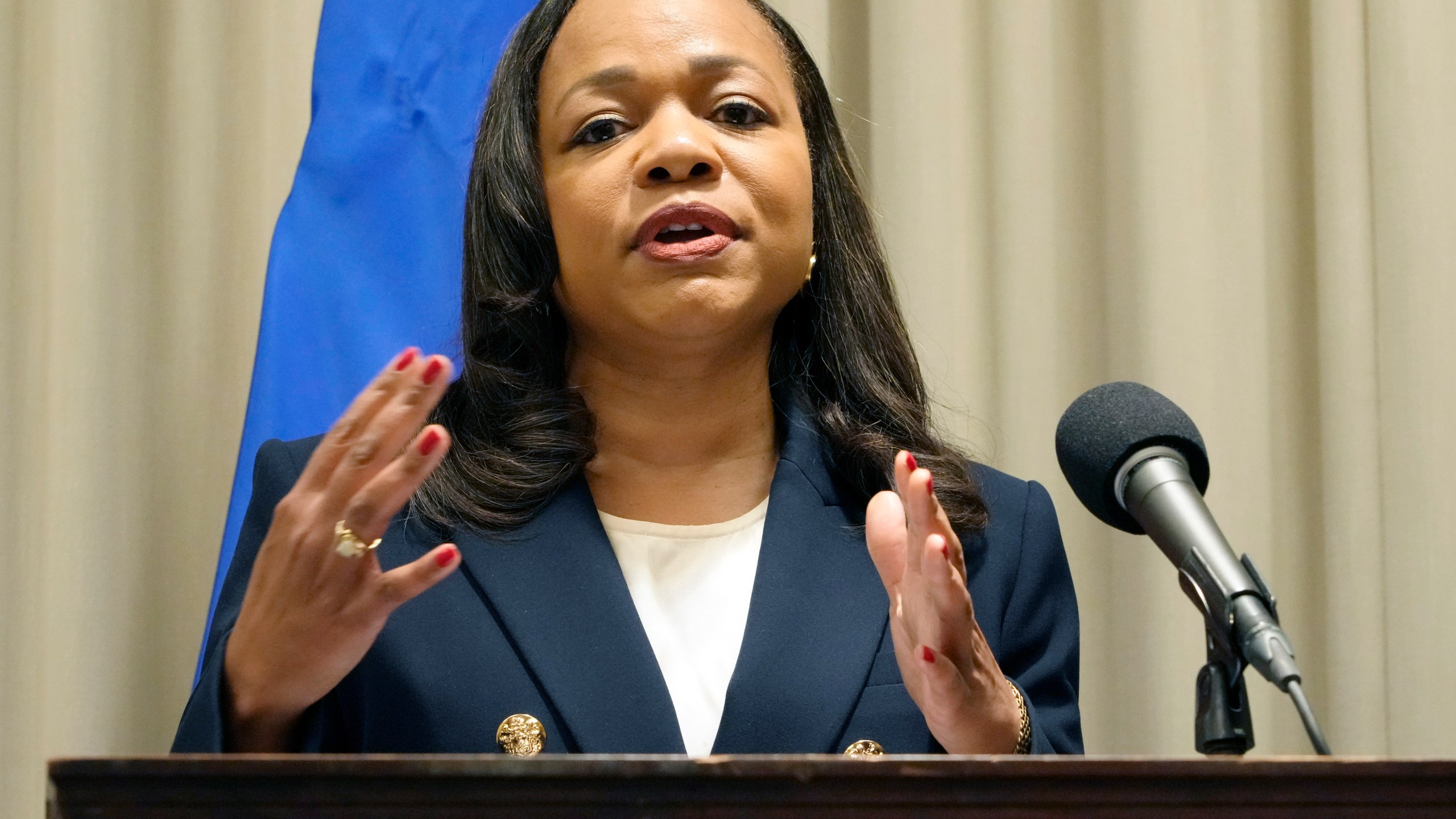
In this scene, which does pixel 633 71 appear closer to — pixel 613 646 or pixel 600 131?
pixel 600 131

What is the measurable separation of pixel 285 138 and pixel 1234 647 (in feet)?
6.18

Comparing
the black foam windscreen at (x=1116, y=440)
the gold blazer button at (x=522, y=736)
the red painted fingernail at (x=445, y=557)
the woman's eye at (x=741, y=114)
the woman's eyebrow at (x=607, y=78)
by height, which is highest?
the woman's eyebrow at (x=607, y=78)

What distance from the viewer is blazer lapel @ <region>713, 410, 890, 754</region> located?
141cm

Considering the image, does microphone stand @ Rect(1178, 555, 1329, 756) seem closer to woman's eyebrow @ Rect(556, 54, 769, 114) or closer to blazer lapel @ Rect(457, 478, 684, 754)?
blazer lapel @ Rect(457, 478, 684, 754)

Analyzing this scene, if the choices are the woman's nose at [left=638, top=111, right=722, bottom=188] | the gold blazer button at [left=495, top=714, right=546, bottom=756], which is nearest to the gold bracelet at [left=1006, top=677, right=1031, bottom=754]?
the gold blazer button at [left=495, top=714, right=546, bottom=756]

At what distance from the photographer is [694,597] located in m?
1.57

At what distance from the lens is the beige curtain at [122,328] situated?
2.15 metres

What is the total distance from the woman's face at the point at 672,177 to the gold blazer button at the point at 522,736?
19.8 inches

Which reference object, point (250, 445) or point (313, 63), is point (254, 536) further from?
point (313, 63)

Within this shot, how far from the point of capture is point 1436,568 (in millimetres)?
2170

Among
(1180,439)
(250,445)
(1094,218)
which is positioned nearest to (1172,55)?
(1094,218)

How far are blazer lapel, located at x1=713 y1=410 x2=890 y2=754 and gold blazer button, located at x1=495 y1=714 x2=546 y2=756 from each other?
186 millimetres

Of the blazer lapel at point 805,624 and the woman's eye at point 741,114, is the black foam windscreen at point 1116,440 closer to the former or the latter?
the blazer lapel at point 805,624

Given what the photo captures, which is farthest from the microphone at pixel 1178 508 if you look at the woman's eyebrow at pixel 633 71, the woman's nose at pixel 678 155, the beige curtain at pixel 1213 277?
the beige curtain at pixel 1213 277
